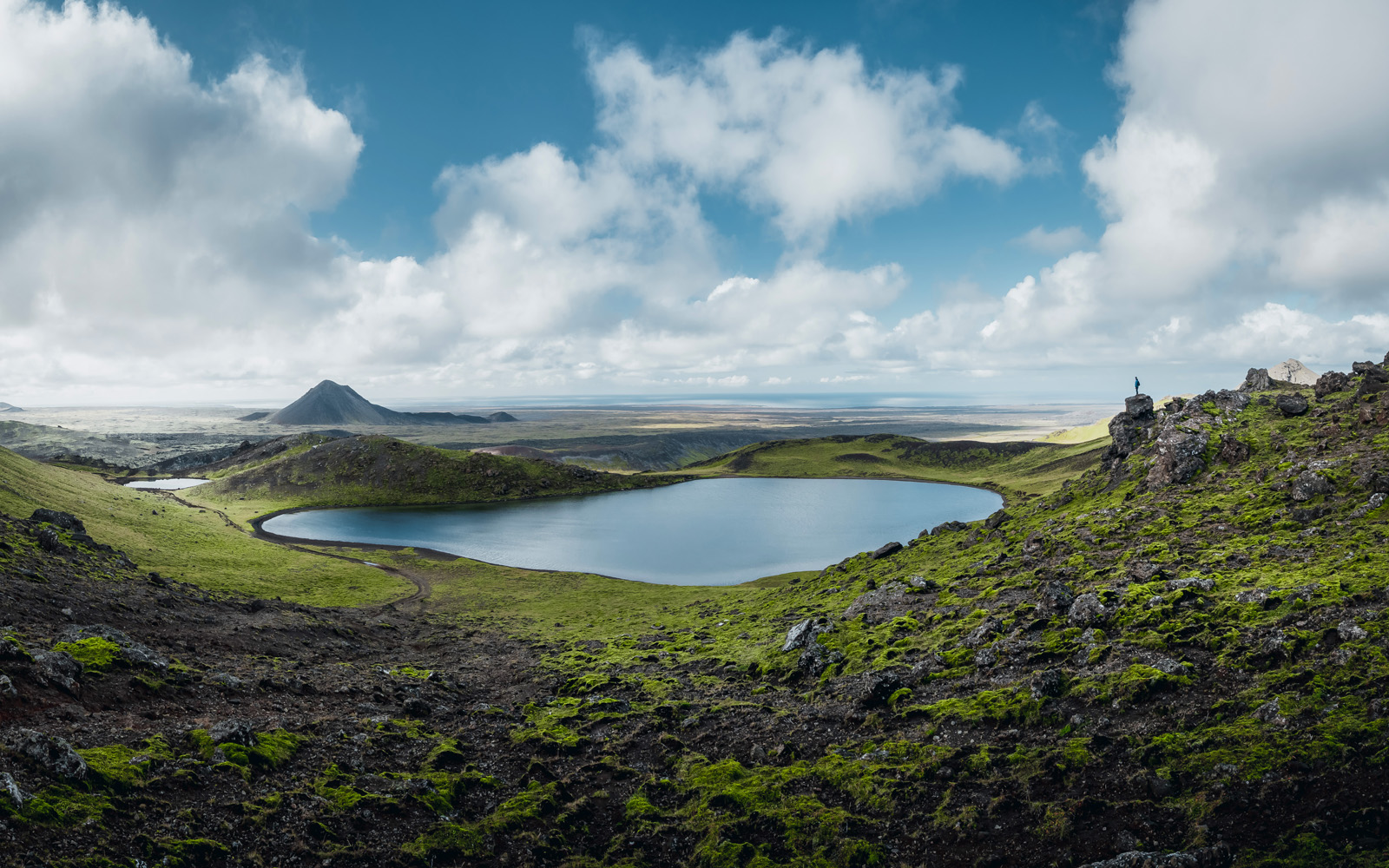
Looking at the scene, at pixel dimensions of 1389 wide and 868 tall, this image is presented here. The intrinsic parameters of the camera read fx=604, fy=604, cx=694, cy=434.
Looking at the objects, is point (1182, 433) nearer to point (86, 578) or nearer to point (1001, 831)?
point (1001, 831)

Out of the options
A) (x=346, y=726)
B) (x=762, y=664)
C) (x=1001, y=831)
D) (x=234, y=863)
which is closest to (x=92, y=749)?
(x=234, y=863)

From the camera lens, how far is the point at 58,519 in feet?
194

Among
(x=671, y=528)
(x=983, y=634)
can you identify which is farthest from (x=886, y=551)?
(x=671, y=528)

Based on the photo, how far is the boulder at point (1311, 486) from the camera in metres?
37.2

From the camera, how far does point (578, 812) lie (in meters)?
22.9

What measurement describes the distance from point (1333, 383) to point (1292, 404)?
6.31 metres

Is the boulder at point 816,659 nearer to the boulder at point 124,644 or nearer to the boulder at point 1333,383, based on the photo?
the boulder at point 124,644

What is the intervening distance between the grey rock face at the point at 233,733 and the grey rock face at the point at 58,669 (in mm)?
5631

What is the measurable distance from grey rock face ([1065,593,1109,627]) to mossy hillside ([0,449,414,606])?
228ft

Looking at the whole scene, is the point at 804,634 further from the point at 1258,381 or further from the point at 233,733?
the point at 1258,381

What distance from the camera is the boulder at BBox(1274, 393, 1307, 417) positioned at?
171 feet

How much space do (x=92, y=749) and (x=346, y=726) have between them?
946cm

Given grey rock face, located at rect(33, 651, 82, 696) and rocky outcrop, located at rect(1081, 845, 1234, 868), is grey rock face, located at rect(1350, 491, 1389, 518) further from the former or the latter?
grey rock face, located at rect(33, 651, 82, 696)

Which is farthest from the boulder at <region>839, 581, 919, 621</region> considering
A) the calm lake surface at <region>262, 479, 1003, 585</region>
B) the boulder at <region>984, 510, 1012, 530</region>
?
the calm lake surface at <region>262, 479, 1003, 585</region>
